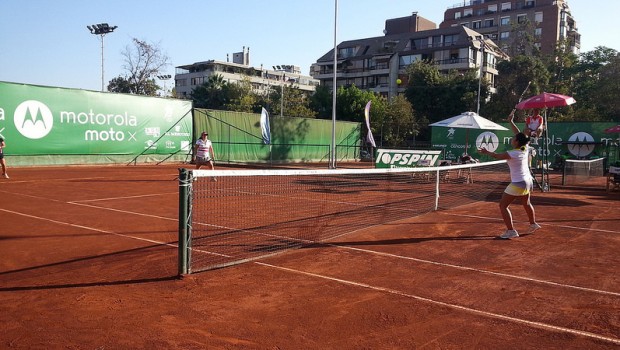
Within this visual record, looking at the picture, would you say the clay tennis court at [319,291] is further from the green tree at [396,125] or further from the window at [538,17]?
the window at [538,17]

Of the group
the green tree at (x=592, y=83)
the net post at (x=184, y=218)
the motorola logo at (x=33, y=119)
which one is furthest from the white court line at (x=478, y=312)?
the green tree at (x=592, y=83)

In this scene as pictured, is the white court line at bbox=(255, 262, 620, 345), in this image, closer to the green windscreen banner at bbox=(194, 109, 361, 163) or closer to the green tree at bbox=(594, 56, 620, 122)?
the green windscreen banner at bbox=(194, 109, 361, 163)

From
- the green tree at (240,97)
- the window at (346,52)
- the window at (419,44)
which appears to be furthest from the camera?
the window at (346,52)

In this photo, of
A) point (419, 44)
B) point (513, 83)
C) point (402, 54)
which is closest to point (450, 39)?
point (419, 44)

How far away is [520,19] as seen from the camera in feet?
263

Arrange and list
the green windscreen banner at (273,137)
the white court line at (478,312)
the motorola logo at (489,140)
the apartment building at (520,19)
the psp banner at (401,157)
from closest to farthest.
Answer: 1. the white court line at (478,312)
2. the psp banner at (401,157)
3. the green windscreen banner at (273,137)
4. the motorola logo at (489,140)
5. the apartment building at (520,19)

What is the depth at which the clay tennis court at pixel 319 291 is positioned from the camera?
3.99 metres

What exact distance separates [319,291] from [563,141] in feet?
93.0

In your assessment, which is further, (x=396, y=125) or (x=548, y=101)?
(x=396, y=125)

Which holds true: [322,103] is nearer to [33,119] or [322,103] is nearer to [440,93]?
[440,93]

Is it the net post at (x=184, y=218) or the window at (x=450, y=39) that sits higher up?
the window at (x=450, y=39)

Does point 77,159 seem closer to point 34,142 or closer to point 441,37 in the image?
point 34,142

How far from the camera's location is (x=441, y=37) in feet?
225

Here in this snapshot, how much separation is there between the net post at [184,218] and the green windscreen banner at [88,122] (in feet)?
63.7
